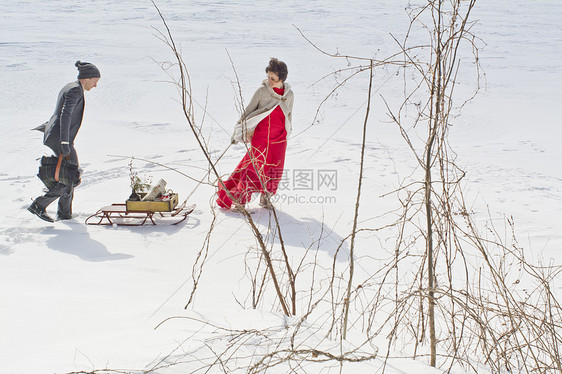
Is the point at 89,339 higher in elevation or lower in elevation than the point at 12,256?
higher

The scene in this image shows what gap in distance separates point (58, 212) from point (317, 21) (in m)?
15.0

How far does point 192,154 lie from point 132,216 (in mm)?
2981

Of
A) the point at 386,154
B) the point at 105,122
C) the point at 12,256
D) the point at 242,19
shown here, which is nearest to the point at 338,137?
the point at 386,154

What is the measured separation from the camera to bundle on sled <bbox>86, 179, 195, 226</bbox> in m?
4.79

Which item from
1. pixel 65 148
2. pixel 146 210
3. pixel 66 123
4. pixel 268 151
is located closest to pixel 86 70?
pixel 66 123

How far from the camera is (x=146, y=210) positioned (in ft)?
15.8

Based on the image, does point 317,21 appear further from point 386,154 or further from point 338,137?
point 386,154

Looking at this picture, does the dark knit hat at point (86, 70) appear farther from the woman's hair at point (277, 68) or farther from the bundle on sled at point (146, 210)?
the woman's hair at point (277, 68)

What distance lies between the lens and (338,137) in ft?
28.8

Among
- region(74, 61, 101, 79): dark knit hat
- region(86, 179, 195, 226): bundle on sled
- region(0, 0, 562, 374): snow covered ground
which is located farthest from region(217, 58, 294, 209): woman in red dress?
region(74, 61, 101, 79): dark knit hat

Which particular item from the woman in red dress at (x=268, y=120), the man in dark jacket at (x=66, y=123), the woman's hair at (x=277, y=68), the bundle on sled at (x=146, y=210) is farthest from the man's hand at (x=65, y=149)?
the woman's hair at (x=277, y=68)

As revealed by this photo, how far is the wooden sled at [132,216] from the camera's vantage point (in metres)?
4.80

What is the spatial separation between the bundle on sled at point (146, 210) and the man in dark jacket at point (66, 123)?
1.29 ft

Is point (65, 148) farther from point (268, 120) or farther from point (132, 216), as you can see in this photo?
point (268, 120)
